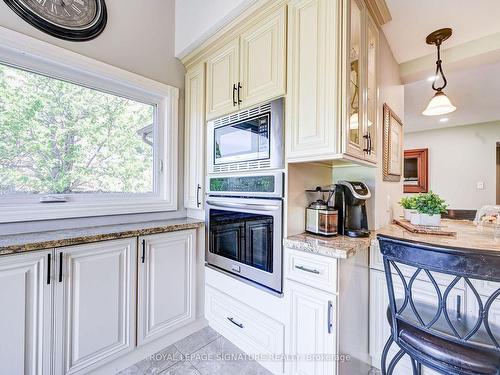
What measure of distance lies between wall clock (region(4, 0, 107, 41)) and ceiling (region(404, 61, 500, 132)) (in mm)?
3082

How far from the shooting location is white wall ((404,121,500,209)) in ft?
14.5

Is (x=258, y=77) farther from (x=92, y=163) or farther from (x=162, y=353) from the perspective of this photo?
(x=162, y=353)

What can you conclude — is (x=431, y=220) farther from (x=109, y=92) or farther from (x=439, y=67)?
(x=109, y=92)

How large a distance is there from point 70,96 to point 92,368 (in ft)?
5.70

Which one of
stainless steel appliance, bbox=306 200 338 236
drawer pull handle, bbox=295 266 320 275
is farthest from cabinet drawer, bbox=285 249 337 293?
stainless steel appliance, bbox=306 200 338 236

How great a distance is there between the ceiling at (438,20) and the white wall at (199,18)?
3.45 ft

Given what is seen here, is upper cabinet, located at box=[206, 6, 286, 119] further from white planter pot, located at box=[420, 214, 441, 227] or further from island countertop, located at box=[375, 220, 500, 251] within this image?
white planter pot, located at box=[420, 214, 441, 227]

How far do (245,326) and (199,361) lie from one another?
378 mm

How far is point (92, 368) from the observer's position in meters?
1.42

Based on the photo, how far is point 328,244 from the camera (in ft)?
4.03

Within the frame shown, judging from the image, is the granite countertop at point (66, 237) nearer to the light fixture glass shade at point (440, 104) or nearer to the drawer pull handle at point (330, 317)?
the drawer pull handle at point (330, 317)

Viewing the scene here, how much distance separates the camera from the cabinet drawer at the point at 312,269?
1192mm

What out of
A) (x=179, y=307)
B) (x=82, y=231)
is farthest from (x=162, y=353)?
(x=82, y=231)

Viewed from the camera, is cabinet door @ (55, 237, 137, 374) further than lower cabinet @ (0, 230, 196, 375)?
Yes
